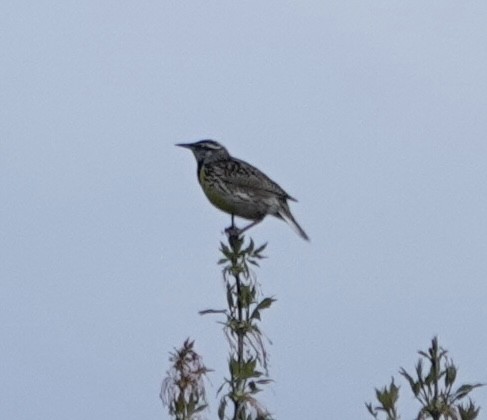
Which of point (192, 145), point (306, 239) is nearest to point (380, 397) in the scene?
point (306, 239)

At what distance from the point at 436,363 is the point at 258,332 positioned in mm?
985

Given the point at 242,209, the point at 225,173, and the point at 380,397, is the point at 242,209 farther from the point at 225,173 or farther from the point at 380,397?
the point at 380,397

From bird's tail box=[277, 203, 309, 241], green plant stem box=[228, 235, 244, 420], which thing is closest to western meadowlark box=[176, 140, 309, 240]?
bird's tail box=[277, 203, 309, 241]

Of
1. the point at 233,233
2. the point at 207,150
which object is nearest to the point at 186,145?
the point at 207,150

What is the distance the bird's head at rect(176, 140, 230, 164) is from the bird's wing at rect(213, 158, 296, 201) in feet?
1.60

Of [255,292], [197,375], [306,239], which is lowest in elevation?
[197,375]

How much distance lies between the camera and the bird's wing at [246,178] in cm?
1684

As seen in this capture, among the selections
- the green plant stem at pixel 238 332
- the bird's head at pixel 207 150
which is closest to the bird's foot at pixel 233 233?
the green plant stem at pixel 238 332

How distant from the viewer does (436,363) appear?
18.2ft

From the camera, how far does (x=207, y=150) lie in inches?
738

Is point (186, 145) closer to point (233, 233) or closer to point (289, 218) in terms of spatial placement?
point (289, 218)

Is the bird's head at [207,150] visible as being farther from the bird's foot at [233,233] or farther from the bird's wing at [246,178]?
the bird's foot at [233,233]

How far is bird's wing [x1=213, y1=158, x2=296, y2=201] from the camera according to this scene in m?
16.8

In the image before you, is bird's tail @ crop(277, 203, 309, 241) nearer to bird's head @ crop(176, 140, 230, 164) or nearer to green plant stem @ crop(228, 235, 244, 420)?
bird's head @ crop(176, 140, 230, 164)
